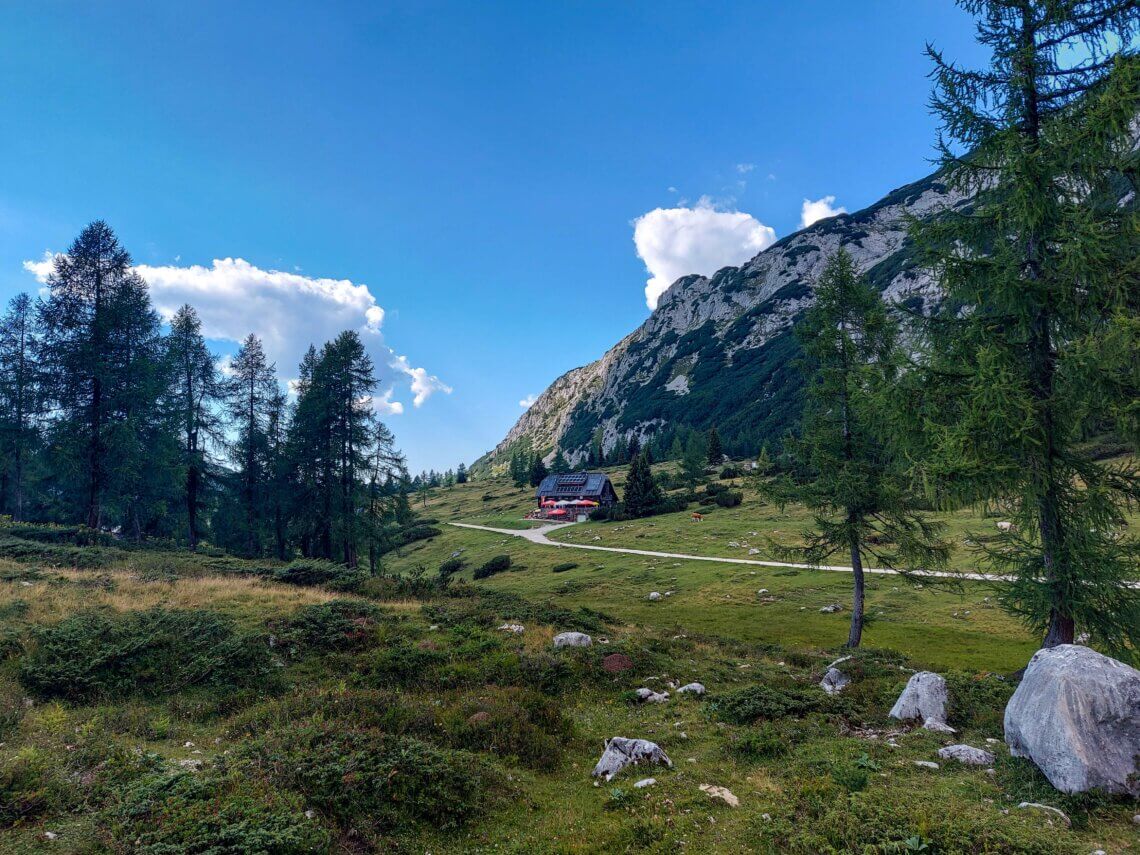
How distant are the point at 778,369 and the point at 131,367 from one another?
180676 mm

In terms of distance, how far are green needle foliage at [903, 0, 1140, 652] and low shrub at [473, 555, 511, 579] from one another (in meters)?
44.1

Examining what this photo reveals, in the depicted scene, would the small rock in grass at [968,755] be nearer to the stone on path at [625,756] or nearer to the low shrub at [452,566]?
the stone on path at [625,756]

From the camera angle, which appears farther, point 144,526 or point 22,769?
point 144,526

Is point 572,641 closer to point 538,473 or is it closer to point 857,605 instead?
point 857,605

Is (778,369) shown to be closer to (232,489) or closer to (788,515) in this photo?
(788,515)

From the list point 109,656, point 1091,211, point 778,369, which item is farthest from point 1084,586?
point 778,369

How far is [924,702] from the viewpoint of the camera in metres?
10.9

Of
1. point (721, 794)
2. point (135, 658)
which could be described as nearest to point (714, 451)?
point (721, 794)

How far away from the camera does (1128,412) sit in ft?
33.0

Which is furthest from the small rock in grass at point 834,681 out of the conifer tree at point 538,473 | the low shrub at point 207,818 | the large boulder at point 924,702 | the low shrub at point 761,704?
the conifer tree at point 538,473

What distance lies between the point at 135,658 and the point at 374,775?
27.4ft

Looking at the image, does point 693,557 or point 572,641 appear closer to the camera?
point 572,641

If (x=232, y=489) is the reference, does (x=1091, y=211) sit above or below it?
above

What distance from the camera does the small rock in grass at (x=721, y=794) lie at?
7.72m
